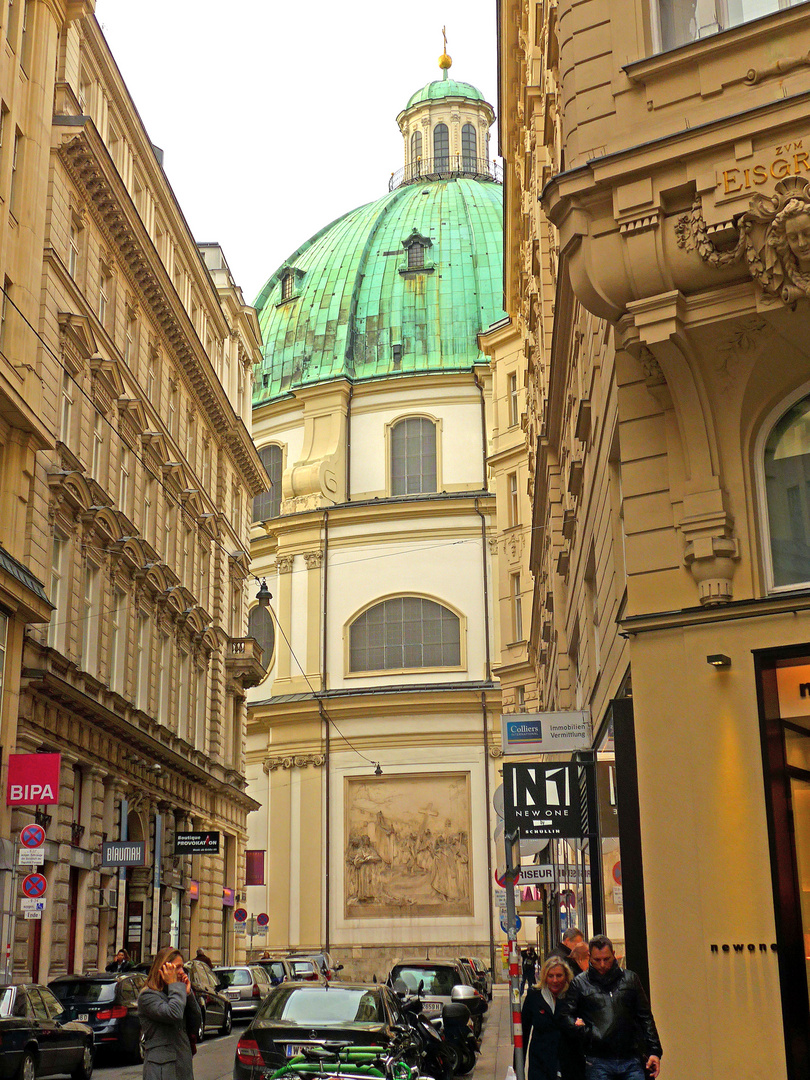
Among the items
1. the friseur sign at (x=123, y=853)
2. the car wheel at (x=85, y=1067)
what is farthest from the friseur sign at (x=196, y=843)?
the car wheel at (x=85, y=1067)

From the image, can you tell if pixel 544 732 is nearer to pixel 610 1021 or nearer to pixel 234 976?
pixel 610 1021

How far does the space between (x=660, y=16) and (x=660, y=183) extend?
2.13m

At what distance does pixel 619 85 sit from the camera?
1331cm

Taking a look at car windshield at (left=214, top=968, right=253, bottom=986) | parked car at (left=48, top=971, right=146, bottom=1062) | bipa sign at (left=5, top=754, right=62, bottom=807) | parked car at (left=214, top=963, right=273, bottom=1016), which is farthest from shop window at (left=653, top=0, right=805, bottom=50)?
car windshield at (left=214, top=968, right=253, bottom=986)

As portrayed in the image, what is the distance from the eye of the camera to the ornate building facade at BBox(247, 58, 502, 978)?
194 feet

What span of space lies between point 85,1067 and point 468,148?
76.8 metres

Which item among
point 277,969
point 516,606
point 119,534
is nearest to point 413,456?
point 516,606

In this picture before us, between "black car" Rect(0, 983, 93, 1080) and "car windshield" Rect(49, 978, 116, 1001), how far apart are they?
2.72 m

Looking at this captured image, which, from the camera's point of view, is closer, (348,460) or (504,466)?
(504,466)

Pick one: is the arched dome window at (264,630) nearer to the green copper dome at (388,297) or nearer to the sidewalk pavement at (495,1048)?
the green copper dome at (388,297)

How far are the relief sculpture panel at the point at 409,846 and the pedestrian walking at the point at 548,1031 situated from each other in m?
48.2

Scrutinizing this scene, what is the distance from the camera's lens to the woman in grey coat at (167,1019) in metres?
10.5

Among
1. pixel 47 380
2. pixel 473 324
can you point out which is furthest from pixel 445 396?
pixel 47 380

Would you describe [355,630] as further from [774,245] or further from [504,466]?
[774,245]
